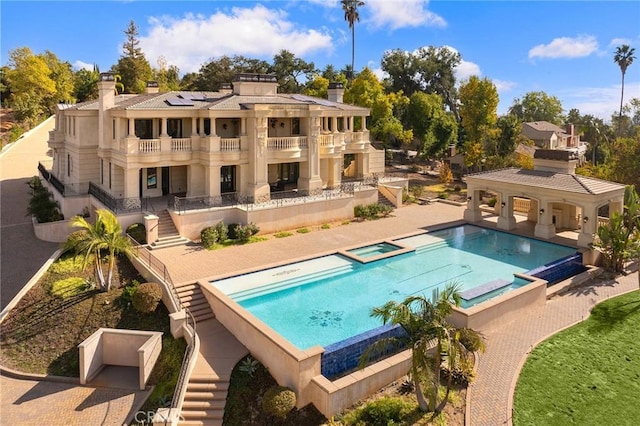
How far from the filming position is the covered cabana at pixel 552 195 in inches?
1156

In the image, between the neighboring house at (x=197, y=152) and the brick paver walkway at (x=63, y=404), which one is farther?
the neighboring house at (x=197, y=152)

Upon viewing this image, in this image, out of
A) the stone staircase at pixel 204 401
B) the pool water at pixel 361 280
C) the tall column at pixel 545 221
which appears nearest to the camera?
the stone staircase at pixel 204 401

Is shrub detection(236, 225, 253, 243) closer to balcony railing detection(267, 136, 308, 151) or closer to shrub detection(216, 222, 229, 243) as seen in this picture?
shrub detection(216, 222, 229, 243)

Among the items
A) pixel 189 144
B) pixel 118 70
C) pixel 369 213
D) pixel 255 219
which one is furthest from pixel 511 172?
pixel 118 70

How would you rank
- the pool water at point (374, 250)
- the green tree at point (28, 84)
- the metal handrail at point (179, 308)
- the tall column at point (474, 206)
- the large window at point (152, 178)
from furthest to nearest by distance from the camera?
the green tree at point (28, 84) → the tall column at point (474, 206) → the large window at point (152, 178) → the pool water at point (374, 250) → the metal handrail at point (179, 308)

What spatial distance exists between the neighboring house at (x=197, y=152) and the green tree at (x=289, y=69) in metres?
41.4

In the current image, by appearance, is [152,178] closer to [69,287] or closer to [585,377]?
[69,287]

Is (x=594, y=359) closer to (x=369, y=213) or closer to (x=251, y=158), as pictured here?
(x=369, y=213)

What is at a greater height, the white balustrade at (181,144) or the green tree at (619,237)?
the white balustrade at (181,144)

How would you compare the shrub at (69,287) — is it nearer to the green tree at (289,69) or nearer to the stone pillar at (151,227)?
the stone pillar at (151,227)

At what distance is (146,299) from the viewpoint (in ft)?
70.4

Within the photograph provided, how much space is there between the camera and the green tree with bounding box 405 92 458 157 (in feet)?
191

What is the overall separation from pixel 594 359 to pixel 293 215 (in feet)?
65.9

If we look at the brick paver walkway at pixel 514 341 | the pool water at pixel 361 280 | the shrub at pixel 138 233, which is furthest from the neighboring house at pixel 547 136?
the shrub at pixel 138 233
